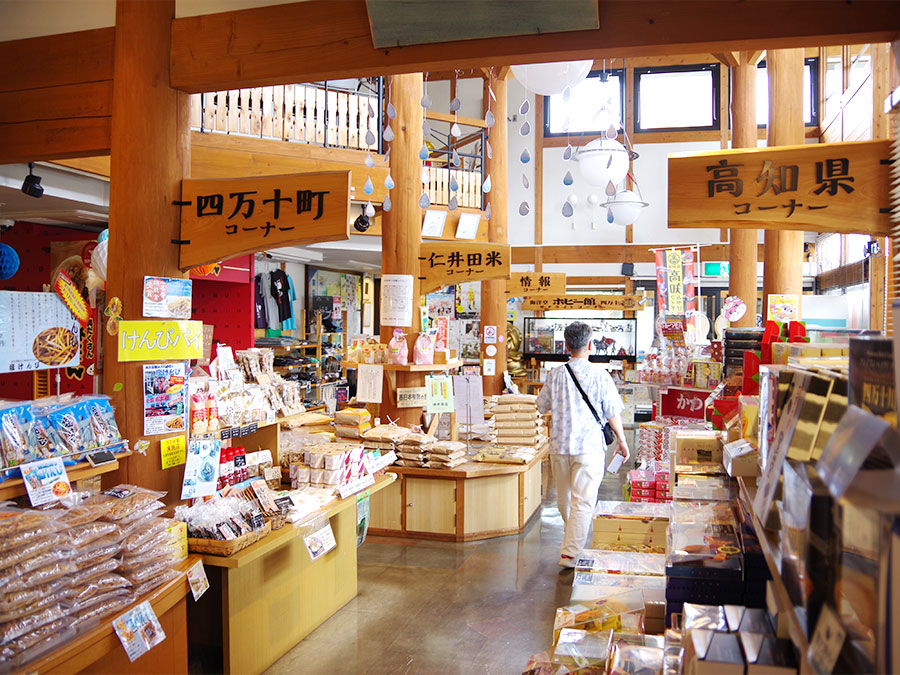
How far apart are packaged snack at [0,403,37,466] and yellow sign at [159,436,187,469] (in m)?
0.72

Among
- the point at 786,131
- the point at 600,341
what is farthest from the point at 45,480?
the point at 600,341

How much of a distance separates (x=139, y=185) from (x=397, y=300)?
129 inches

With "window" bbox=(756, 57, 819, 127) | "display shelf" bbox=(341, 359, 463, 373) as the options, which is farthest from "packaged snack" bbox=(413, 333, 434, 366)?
"window" bbox=(756, 57, 819, 127)

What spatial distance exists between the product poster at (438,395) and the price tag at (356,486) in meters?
1.70

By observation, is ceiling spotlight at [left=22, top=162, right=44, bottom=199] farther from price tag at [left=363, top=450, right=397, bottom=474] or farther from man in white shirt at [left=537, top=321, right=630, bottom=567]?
man in white shirt at [left=537, top=321, right=630, bottom=567]

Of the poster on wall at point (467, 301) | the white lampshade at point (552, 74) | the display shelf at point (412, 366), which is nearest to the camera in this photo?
the white lampshade at point (552, 74)

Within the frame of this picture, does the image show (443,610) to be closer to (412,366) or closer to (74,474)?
(412,366)

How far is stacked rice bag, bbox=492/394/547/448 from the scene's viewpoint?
653 centimetres

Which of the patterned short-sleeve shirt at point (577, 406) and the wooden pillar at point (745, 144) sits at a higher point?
the wooden pillar at point (745, 144)

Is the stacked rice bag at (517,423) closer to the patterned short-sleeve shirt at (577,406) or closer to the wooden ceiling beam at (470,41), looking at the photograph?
the patterned short-sleeve shirt at (577,406)

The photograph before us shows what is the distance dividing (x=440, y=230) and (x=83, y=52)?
7016 millimetres

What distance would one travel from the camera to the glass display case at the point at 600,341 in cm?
1489

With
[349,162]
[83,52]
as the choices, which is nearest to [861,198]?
[83,52]

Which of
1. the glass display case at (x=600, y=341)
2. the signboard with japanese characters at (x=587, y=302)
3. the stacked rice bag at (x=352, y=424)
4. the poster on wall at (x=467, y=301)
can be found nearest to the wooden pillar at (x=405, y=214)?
the stacked rice bag at (x=352, y=424)
